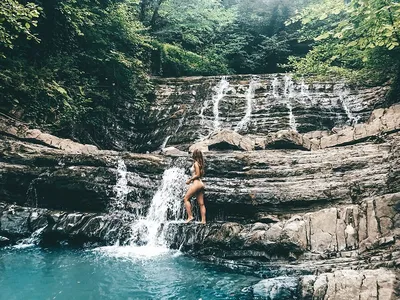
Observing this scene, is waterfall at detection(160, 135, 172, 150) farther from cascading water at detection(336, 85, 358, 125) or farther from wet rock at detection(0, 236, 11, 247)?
cascading water at detection(336, 85, 358, 125)

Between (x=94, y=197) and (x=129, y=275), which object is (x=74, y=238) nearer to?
(x=94, y=197)

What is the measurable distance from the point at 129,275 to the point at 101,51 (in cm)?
1162

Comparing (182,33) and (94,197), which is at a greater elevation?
(182,33)

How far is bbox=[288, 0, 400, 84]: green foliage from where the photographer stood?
375 inches

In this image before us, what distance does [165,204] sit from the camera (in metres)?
11.0

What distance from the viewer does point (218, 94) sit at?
1914 centimetres

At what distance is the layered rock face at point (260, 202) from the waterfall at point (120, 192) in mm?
30

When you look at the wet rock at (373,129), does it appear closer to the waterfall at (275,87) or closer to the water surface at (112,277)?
the waterfall at (275,87)

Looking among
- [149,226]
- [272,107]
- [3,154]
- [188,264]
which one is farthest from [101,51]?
[188,264]

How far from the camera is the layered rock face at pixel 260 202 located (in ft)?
23.4

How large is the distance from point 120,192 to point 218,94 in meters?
9.76

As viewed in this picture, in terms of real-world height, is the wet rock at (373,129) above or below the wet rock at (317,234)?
above

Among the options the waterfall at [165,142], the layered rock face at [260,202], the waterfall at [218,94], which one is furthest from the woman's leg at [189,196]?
the waterfall at [218,94]

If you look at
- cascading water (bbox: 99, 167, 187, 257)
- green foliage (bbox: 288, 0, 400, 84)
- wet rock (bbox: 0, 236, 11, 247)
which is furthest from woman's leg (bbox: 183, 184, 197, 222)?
green foliage (bbox: 288, 0, 400, 84)
